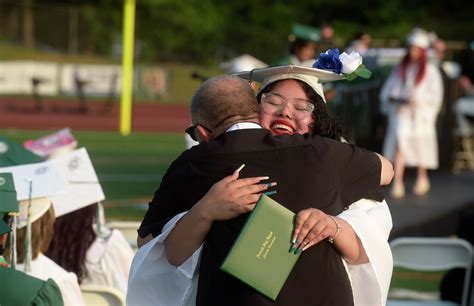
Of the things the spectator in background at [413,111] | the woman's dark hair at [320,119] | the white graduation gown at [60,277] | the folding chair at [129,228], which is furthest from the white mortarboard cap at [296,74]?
the spectator in background at [413,111]

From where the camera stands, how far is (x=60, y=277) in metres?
4.47

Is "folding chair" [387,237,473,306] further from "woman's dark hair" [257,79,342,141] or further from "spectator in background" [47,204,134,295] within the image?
"woman's dark hair" [257,79,342,141]

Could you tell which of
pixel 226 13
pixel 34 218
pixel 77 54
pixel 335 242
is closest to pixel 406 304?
pixel 34 218

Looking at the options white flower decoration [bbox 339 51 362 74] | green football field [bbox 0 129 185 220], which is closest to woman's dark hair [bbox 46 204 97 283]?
white flower decoration [bbox 339 51 362 74]

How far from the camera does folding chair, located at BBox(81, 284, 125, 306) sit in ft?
16.1

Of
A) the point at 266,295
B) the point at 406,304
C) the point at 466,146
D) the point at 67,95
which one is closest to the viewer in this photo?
the point at 266,295

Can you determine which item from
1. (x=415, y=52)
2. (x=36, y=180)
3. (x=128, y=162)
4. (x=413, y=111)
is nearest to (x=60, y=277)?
(x=36, y=180)

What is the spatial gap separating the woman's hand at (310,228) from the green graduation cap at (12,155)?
168 cm

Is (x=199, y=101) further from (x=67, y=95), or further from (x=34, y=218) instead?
(x=67, y=95)

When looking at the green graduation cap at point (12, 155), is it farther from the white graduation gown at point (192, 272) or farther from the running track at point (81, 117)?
the running track at point (81, 117)

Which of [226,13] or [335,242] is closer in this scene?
[335,242]

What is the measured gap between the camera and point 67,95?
32.9 m

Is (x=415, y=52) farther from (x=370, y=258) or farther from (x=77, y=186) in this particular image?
(x=370, y=258)

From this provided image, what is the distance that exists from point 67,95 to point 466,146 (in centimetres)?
1774
